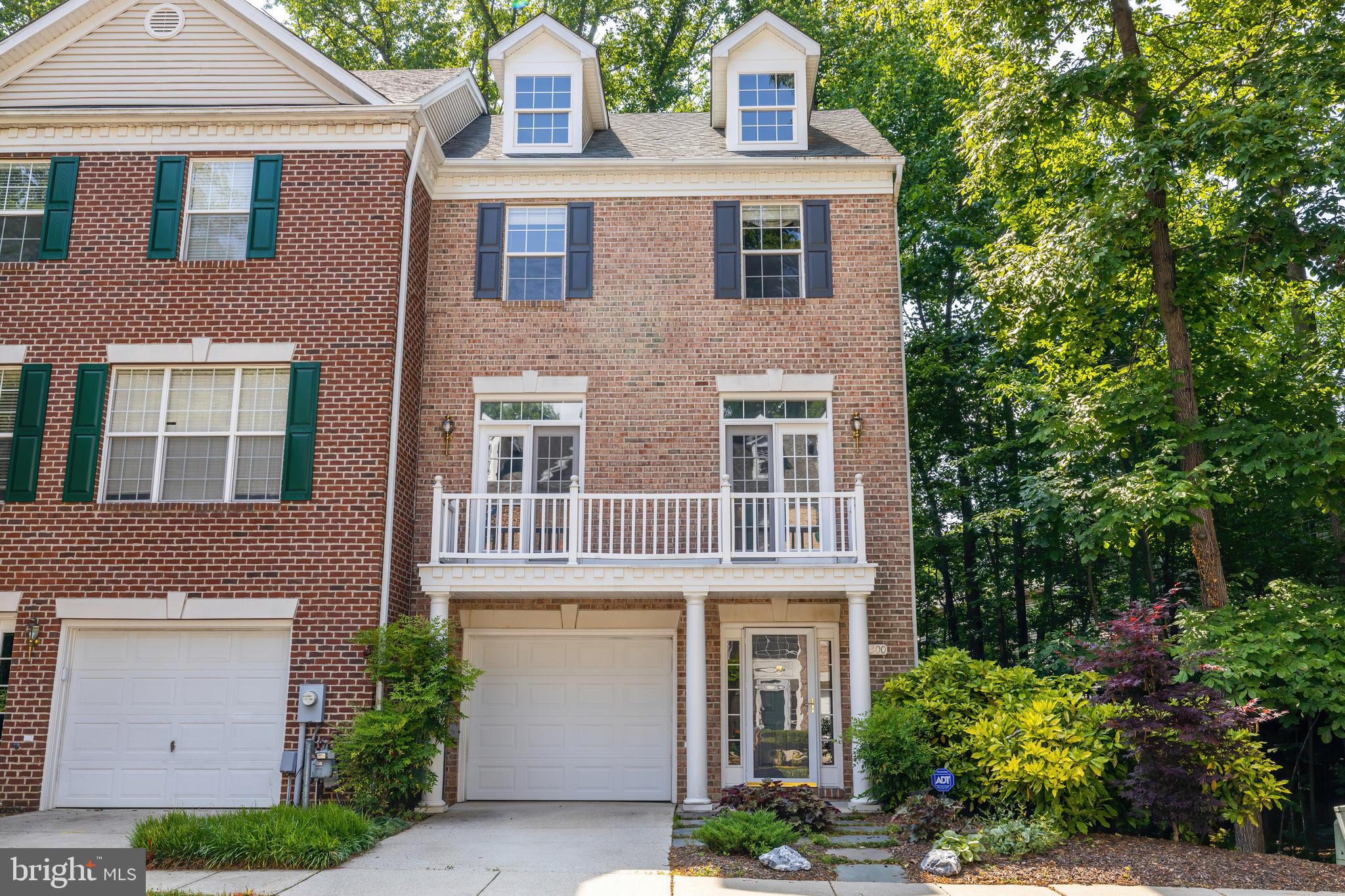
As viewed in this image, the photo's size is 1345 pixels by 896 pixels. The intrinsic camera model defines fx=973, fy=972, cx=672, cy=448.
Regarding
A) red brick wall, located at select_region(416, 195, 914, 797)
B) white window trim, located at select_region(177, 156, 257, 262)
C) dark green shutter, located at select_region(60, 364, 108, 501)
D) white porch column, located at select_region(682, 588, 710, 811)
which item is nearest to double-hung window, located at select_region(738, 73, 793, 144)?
red brick wall, located at select_region(416, 195, 914, 797)

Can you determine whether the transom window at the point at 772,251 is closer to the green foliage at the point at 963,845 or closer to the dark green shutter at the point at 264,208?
the dark green shutter at the point at 264,208

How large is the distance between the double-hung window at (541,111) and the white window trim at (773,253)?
2.99m

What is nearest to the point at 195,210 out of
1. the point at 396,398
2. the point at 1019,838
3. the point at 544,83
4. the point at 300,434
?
the point at 300,434

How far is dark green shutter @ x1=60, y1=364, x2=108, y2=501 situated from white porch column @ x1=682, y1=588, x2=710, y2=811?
7325 mm

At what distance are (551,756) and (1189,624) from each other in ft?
25.9

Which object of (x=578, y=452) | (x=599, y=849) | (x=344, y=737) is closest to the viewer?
(x=599, y=849)

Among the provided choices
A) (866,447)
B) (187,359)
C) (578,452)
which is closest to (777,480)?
(866,447)

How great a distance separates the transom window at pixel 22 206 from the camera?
12.5m

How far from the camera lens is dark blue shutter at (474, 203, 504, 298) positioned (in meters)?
13.4

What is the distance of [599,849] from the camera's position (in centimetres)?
897

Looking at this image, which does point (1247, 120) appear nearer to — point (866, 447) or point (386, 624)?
point (866, 447)

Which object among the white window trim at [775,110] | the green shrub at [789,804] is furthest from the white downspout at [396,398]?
the white window trim at [775,110]

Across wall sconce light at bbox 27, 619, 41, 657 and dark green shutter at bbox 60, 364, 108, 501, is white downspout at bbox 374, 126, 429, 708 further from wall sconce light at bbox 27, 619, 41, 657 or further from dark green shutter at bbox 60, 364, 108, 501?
wall sconce light at bbox 27, 619, 41, 657

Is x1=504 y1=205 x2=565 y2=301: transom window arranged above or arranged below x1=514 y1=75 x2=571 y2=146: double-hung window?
below
